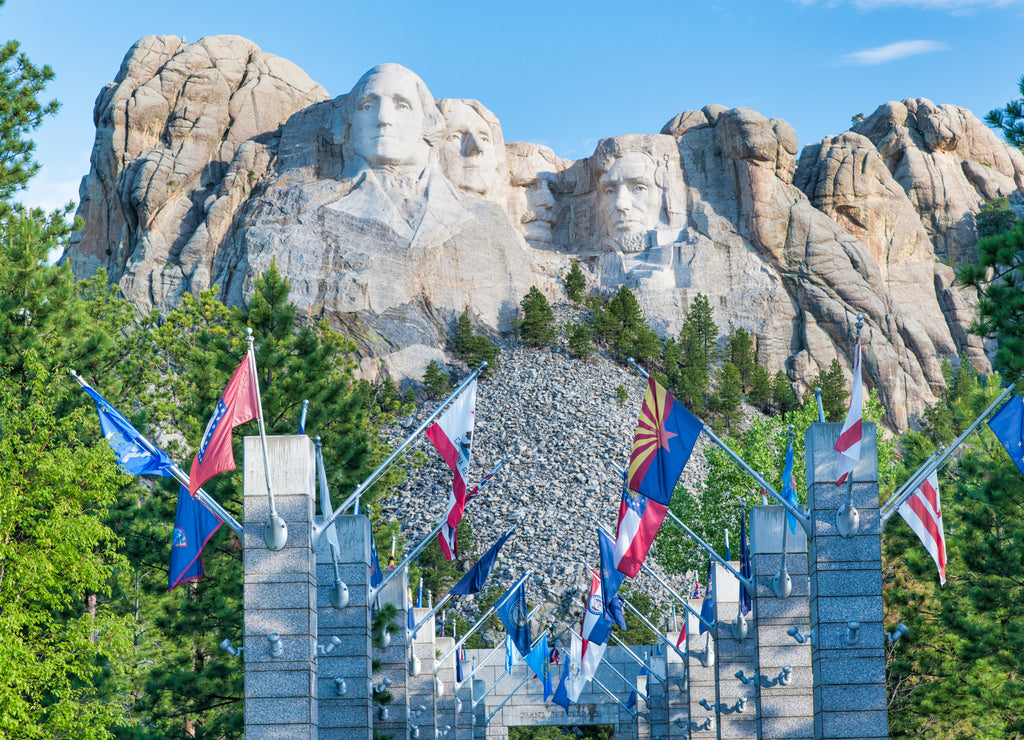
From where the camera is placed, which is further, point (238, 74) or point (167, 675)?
point (238, 74)

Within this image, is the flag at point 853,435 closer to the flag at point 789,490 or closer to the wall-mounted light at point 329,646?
the flag at point 789,490

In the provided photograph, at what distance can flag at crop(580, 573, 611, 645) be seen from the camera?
29139 millimetres

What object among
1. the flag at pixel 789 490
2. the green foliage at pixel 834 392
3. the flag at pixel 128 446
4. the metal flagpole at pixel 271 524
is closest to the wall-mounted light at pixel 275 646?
the metal flagpole at pixel 271 524

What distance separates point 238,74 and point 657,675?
69791 millimetres

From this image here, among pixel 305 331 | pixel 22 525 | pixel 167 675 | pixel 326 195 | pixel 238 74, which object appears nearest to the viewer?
pixel 22 525

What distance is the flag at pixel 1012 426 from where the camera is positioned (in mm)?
17875

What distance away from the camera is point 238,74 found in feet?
311

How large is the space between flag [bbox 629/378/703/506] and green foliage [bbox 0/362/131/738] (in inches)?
337

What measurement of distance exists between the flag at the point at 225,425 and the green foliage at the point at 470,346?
6591 cm

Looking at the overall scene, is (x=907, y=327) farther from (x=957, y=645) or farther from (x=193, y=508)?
(x=193, y=508)

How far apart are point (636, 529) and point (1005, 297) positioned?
6039 millimetres

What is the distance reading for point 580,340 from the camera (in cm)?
8775

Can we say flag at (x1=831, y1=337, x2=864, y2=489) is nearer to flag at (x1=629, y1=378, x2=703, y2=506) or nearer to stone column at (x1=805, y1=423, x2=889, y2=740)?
stone column at (x1=805, y1=423, x2=889, y2=740)

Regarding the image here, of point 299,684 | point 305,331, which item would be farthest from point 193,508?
point 305,331
